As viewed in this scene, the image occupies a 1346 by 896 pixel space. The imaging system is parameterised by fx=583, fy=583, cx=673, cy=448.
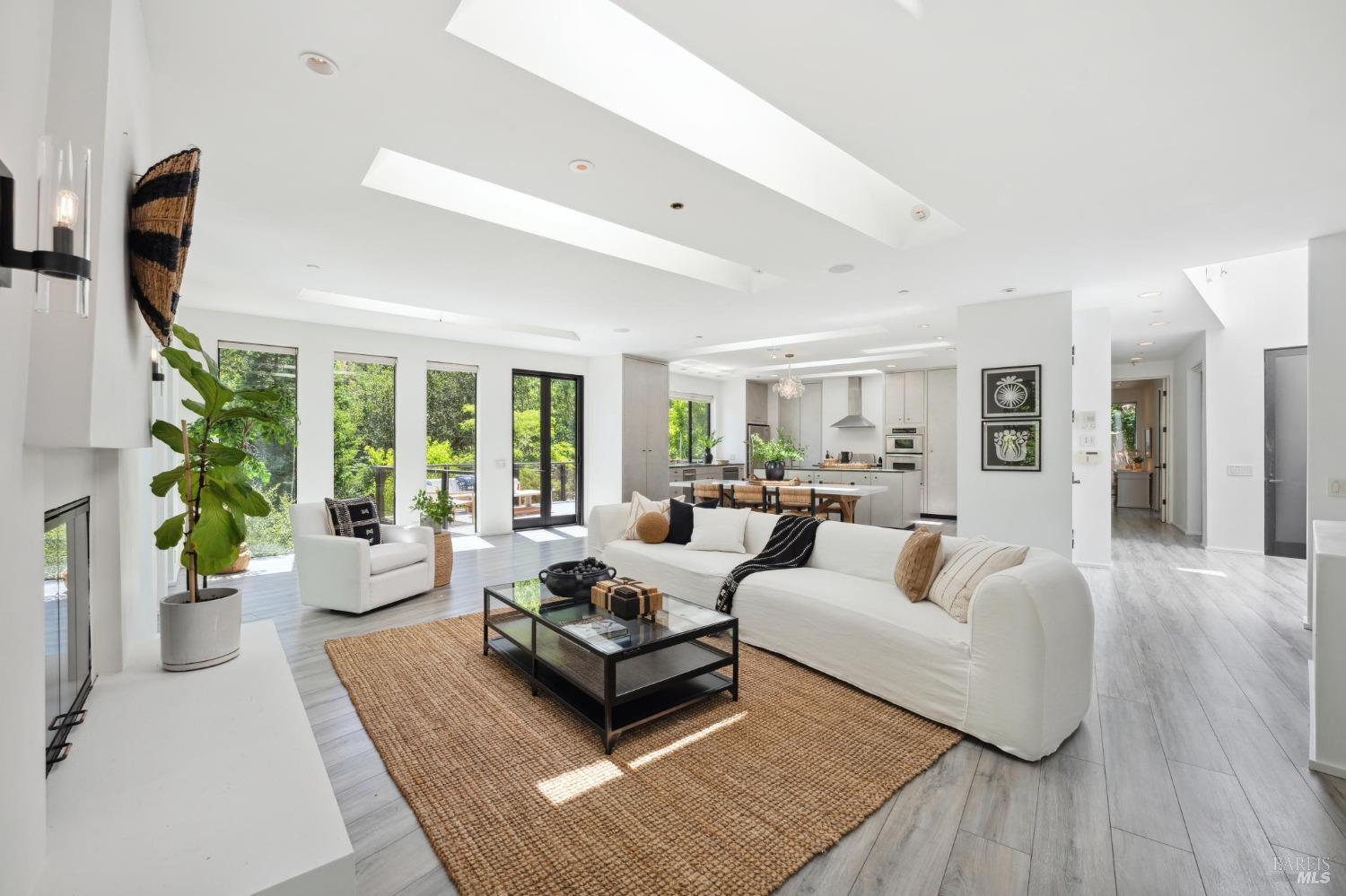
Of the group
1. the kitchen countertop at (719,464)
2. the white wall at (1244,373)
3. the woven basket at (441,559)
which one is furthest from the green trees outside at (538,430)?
the white wall at (1244,373)

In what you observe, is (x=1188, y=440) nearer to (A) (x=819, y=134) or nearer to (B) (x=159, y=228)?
(A) (x=819, y=134)

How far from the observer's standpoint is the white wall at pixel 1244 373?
6398mm

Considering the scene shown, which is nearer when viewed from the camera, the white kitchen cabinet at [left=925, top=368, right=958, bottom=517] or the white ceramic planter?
the white ceramic planter

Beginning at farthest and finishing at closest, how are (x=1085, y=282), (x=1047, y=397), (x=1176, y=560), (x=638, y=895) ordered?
(x=1176, y=560), (x=1047, y=397), (x=1085, y=282), (x=638, y=895)

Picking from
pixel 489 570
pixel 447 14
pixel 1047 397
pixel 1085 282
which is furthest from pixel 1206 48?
pixel 489 570

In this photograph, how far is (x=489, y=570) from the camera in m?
5.69

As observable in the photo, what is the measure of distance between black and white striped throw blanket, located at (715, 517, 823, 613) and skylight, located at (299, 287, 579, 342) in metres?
4.16

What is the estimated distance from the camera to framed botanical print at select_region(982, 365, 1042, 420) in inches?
205

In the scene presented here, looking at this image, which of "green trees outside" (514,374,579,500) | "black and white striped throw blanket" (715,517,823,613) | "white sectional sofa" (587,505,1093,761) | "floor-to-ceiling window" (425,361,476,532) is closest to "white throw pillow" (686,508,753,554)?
"black and white striped throw blanket" (715,517,823,613)

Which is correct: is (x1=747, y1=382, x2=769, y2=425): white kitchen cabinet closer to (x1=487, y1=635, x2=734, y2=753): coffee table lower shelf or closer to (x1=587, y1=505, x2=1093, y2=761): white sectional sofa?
(x1=587, y1=505, x2=1093, y2=761): white sectional sofa

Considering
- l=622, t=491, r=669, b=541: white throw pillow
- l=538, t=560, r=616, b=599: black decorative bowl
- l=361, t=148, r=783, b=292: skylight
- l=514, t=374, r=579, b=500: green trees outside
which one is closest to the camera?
l=361, t=148, r=783, b=292: skylight

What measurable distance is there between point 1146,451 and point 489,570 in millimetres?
11731

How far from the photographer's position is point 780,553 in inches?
158

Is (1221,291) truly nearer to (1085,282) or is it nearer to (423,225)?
(1085,282)
